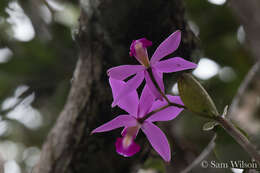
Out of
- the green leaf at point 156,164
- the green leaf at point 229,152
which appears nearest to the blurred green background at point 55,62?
the green leaf at point 156,164

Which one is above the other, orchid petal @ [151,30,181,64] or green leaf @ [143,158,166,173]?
orchid petal @ [151,30,181,64]

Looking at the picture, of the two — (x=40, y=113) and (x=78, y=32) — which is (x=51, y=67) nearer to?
(x=40, y=113)

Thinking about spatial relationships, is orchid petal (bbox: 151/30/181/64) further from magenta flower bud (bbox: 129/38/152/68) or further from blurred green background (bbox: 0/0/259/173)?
blurred green background (bbox: 0/0/259/173)

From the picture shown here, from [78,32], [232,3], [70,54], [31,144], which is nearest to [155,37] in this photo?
[78,32]

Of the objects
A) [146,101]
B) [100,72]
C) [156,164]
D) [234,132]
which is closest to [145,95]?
[146,101]

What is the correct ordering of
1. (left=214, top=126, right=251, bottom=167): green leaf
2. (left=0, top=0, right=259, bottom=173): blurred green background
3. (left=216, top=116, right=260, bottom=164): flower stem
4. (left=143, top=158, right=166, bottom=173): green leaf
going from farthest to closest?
(left=0, top=0, right=259, bottom=173): blurred green background, (left=143, top=158, right=166, bottom=173): green leaf, (left=214, top=126, right=251, bottom=167): green leaf, (left=216, top=116, right=260, bottom=164): flower stem

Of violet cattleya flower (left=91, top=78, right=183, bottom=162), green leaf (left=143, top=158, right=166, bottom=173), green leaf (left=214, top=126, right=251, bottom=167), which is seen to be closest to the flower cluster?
violet cattleya flower (left=91, top=78, right=183, bottom=162)
